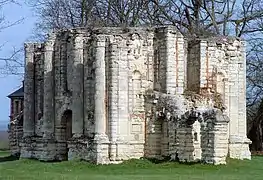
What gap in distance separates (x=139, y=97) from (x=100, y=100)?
200 centimetres

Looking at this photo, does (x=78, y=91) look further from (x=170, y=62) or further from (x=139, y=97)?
(x=170, y=62)

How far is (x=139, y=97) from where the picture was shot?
3659cm

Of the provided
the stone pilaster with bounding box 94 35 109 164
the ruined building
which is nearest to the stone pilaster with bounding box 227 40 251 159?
the ruined building

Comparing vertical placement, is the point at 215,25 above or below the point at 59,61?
above

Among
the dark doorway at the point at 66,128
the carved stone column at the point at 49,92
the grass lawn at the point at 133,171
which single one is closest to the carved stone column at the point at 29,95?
the carved stone column at the point at 49,92

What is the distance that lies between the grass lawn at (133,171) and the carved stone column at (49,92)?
198cm

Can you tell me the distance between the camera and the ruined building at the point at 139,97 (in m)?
35.0

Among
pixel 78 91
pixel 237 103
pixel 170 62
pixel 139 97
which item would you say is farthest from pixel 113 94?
pixel 237 103

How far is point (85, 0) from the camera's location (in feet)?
178

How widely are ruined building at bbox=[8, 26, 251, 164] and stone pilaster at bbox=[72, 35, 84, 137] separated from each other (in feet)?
0.15

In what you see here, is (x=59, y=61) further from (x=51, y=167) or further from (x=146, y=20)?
(x=146, y=20)

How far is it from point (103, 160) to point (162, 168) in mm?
3079

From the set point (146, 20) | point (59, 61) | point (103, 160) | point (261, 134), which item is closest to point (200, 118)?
point (103, 160)

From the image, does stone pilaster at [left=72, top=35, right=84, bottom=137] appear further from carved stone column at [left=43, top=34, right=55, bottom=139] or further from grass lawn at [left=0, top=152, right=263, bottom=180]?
grass lawn at [left=0, top=152, right=263, bottom=180]
